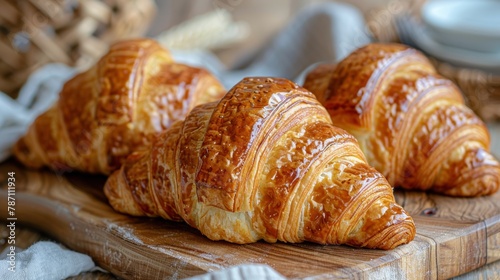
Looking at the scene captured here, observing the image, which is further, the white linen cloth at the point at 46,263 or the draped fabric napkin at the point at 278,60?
the draped fabric napkin at the point at 278,60

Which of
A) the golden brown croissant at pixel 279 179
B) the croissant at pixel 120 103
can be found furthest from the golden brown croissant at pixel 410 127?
the croissant at pixel 120 103

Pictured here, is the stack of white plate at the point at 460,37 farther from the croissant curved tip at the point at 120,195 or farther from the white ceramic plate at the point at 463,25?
the croissant curved tip at the point at 120,195

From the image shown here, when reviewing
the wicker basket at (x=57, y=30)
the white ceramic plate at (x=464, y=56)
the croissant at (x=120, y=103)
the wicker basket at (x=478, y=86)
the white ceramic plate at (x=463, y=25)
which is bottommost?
the wicker basket at (x=478, y=86)

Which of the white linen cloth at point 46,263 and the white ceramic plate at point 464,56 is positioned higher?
the white ceramic plate at point 464,56

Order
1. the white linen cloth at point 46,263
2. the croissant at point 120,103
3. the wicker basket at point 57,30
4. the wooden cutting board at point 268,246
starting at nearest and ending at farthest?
the wooden cutting board at point 268,246 < the white linen cloth at point 46,263 < the croissant at point 120,103 < the wicker basket at point 57,30

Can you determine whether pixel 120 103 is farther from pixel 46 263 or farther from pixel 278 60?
pixel 278 60

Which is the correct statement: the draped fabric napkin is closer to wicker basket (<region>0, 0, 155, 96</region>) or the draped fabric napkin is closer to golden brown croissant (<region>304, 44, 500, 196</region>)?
wicker basket (<region>0, 0, 155, 96</region>)

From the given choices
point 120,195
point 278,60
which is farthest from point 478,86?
point 120,195
